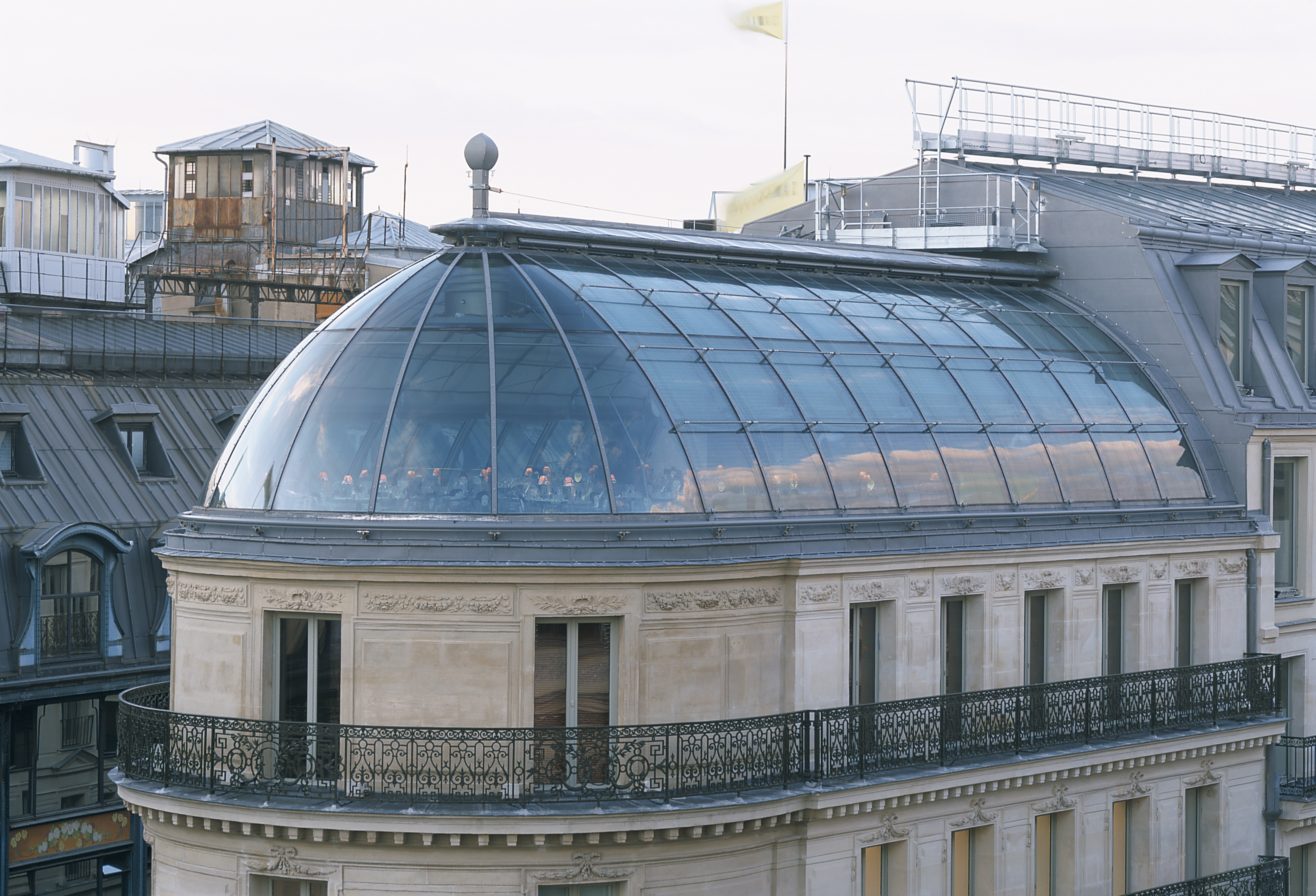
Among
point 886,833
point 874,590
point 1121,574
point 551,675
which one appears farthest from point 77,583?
point 1121,574

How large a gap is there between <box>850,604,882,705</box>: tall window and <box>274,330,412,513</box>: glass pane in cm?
909

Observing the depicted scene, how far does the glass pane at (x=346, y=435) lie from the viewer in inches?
1185

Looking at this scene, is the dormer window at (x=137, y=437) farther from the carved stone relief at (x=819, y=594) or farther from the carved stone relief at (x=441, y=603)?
the carved stone relief at (x=819, y=594)

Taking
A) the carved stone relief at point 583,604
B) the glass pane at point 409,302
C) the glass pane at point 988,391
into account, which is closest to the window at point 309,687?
the carved stone relief at point 583,604

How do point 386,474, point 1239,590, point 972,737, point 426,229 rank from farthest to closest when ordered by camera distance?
point 426,229 < point 1239,590 < point 972,737 < point 386,474

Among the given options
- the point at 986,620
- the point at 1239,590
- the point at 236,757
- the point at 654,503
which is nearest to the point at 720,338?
the point at 654,503

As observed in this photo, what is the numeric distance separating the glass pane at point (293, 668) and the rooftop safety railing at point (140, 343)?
730 inches

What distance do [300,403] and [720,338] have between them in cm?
789

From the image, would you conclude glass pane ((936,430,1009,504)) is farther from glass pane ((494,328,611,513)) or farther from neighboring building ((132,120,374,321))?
neighboring building ((132,120,374,321))

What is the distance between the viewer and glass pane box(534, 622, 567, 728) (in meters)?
29.3

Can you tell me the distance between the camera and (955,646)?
35062mm

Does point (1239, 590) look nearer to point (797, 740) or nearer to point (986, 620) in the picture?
point (986, 620)

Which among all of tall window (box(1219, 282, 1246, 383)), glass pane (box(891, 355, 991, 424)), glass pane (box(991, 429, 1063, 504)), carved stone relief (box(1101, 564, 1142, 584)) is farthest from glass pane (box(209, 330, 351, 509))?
tall window (box(1219, 282, 1246, 383))

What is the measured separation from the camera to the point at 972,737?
112ft
